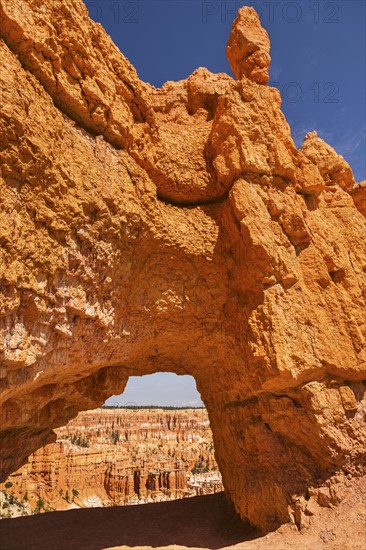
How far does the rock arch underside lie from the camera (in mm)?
6488

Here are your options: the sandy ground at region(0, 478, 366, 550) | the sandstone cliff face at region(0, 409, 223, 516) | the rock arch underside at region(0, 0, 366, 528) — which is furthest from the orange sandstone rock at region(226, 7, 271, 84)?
the sandstone cliff face at region(0, 409, 223, 516)

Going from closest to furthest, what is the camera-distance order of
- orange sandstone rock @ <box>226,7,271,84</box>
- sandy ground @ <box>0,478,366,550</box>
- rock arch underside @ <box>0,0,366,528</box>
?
rock arch underside @ <box>0,0,366,528</box>
sandy ground @ <box>0,478,366,550</box>
orange sandstone rock @ <box>226,7,271,84</box>

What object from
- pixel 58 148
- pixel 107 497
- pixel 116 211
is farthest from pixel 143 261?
pixel 107 497

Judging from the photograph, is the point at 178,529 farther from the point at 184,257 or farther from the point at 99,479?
the point at 99,479

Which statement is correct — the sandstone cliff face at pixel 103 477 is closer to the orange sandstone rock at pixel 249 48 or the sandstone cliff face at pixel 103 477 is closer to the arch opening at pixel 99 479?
the arch opening at pixel 99 479

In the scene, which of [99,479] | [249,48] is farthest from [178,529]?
[99,479]

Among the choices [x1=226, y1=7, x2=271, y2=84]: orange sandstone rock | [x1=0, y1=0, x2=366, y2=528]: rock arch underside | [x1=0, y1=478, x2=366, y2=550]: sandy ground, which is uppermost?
[x1=226, y1=7, x2=271, y2=84]: orange sandstone rock

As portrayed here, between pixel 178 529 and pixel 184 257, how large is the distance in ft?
23.1

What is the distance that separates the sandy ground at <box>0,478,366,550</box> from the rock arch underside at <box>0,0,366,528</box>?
62 centimetres

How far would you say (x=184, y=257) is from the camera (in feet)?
30.3

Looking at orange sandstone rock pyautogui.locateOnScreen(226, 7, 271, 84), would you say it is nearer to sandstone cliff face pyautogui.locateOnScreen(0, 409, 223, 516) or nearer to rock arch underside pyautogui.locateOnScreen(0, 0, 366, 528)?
rock arch underside pyautogui.locateOnScreen(0, 0, 366, 528)

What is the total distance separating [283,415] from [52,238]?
6236 millimetres

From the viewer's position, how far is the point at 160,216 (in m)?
8.72

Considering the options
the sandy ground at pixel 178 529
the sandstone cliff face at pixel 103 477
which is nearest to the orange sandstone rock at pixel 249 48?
the sandy ground at pixel 178 529
